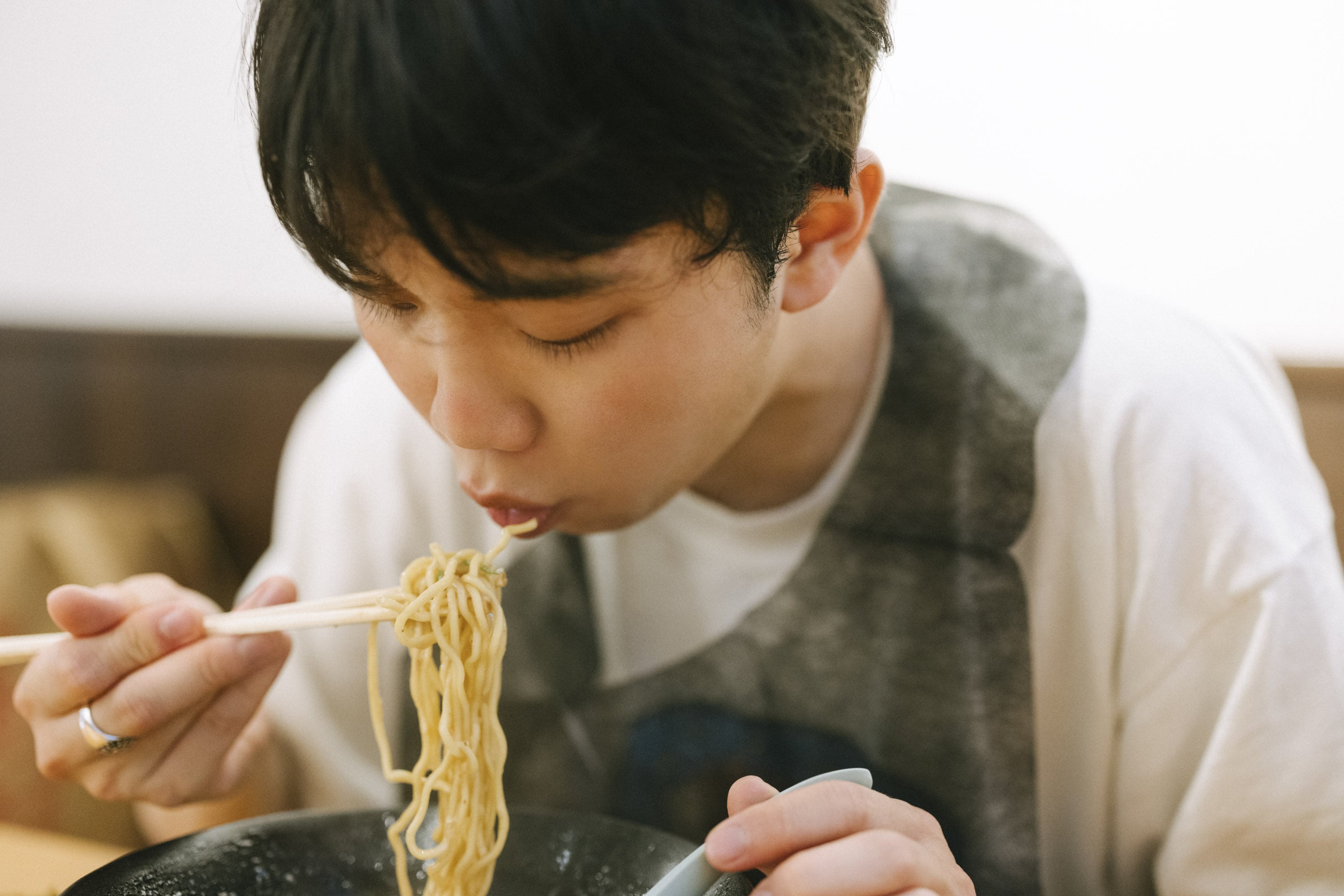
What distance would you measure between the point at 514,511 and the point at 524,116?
1.19ft

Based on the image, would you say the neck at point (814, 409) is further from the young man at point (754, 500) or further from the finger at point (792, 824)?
the finger at point (792, 824)

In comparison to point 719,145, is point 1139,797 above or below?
below

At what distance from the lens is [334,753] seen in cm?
133

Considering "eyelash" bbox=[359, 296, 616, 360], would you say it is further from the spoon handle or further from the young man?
the spoon handle

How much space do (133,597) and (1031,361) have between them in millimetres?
967

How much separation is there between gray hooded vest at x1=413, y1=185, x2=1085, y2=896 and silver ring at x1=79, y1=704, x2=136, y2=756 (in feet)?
1.75

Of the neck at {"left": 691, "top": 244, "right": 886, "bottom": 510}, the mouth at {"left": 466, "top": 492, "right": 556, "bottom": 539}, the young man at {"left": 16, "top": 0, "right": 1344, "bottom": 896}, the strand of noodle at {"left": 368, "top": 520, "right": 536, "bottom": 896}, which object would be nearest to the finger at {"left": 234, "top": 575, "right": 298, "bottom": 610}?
the young man at {"left": 16, "top": 0, "right": 1344, "bottom": 896}

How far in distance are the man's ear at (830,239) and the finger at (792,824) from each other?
0.41 metres

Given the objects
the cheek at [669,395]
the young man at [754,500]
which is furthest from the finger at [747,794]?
the cheek at [669,395]

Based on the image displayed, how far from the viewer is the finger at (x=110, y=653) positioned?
88cm

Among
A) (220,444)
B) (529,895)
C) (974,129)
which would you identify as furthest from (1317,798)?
(220,444)

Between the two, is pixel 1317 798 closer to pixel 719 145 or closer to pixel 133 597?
pixel 719 145

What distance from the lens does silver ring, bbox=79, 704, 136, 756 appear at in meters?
0.91

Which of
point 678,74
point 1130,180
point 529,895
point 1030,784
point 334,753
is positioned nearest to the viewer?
point 678,74
